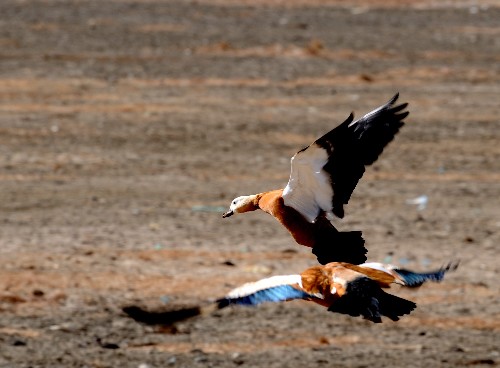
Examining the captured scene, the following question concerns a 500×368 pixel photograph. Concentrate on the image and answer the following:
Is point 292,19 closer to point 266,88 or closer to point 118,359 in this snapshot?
point 266,88

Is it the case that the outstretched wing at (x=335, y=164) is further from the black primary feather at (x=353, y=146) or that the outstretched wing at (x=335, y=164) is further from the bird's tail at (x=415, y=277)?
the bird's tail at (x=415, y=277)

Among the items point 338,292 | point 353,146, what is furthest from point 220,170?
point 338,292

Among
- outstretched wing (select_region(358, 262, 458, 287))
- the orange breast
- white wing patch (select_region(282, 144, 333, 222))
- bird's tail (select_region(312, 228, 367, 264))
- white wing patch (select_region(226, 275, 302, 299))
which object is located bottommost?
white wing patch (select_region(226, 275, 302, 299))

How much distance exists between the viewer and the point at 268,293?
5.84m

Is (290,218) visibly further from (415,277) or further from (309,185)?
(415,277)

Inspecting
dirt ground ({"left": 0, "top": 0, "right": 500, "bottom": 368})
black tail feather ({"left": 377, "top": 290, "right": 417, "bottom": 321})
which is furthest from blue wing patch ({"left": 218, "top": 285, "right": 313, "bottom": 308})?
dirt ground ({"left": 0, "top": 0, "right": 500, "bottom": 368})

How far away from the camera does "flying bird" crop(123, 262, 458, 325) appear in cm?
575

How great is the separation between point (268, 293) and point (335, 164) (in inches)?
31.7

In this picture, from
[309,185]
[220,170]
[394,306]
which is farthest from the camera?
[220,170]

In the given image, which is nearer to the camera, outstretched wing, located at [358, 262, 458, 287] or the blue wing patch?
the blue wing patch

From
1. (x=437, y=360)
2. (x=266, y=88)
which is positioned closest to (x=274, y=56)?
(x=266, y=88)

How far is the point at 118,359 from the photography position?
23.7 ft

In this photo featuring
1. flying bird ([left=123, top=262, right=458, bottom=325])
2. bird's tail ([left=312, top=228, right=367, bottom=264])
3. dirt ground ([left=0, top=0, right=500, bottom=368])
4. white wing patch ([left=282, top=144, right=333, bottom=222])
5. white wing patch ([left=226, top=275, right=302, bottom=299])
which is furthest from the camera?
dirt ground ([left=0, top=0, right=500, bottom=368])

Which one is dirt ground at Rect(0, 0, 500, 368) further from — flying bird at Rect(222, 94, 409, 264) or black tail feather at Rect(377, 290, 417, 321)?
black tail feather at Rect(377, 290, 417, 321)
